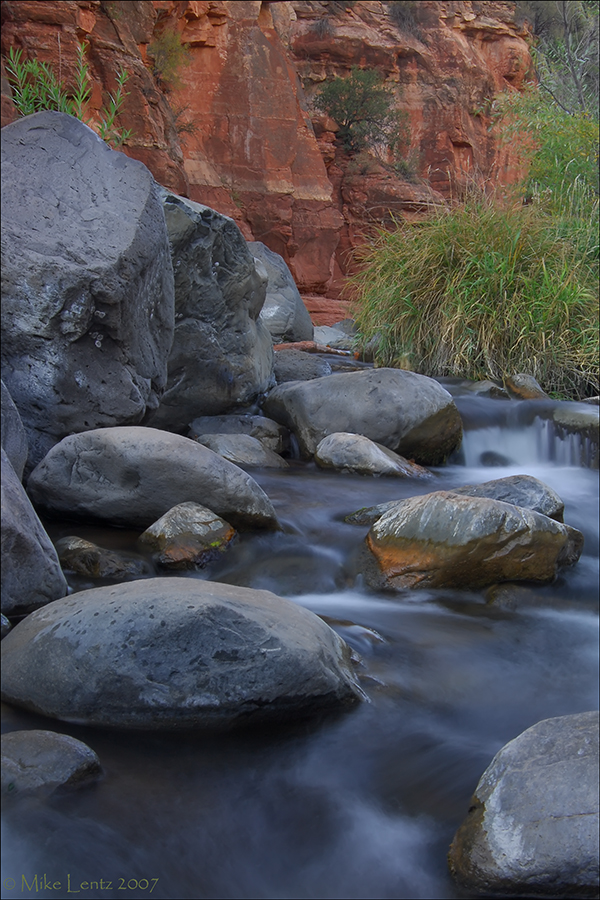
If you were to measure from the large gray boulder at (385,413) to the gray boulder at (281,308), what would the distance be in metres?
4.52

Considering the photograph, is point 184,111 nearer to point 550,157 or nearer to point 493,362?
point 550,157

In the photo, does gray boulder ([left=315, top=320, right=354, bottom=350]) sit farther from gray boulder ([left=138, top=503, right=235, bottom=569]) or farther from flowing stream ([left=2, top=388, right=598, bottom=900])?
flowing stream ([left=2, top=388, right=598, bottom=900])

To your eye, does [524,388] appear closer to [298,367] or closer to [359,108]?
[298,367]

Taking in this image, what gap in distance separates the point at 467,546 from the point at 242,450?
2215mm

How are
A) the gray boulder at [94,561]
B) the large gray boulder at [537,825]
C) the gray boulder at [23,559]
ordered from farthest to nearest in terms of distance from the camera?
the gray boulder at [94,561] < the gray boulder at [23,559] < the large gray boulder at [537,825]

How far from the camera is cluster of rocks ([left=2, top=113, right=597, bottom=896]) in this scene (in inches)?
84.7

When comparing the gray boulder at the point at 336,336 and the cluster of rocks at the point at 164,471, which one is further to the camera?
the gray boulder at the point at 336,336

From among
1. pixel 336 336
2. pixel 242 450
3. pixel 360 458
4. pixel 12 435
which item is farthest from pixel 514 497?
pixel 336 336

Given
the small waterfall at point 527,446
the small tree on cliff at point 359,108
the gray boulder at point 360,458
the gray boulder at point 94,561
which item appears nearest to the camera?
the gray boulder at point 94,561

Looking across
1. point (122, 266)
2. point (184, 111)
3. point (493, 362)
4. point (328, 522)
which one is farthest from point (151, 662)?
point (184, 111)

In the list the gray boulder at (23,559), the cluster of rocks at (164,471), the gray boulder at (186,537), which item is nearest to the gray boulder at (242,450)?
the cluster of rocks at (164,471)

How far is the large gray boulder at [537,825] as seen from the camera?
1648mm

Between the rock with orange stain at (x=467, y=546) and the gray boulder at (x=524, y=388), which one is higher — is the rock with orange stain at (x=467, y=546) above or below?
above

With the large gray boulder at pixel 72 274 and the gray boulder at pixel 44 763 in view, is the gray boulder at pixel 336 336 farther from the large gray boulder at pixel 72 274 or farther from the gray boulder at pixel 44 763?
the gray boulder at pixel 44 763
